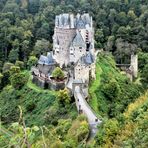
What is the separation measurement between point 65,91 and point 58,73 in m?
3.11

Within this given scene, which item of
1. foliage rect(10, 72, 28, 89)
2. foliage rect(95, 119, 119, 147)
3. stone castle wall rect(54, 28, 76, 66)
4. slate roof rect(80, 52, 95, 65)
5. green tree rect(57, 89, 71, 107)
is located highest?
stone castle wall rect(54, 28, 76, 66)

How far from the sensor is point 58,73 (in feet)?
116

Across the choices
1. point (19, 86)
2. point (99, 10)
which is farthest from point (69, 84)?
point (99, 10)

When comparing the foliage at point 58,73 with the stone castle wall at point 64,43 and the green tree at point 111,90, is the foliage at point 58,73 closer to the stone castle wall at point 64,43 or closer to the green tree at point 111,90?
the stone castle wall at point 64,43

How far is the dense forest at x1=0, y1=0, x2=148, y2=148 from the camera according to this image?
18.7 meters

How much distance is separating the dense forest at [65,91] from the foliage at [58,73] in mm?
1446

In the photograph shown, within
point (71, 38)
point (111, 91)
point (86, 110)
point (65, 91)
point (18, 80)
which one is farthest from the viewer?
point (18, 80)

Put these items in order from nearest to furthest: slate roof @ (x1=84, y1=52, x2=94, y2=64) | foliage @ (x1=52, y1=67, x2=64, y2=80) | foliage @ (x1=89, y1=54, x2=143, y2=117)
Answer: foliage @ (x1=89, y1=54, x2=143, y2=117), foliage @ (x1=52, y1=67, x2=64, y2=80), slate roof @ (x1=84, y1=52, x2=94, y2=64)

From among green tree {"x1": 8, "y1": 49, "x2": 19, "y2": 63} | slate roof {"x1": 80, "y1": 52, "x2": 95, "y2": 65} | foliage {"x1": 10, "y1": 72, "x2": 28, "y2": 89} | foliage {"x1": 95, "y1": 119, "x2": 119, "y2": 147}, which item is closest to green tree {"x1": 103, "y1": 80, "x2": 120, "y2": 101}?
slate roof {"x1": 80, "y1": 52, "x2": 95, "y2": 65}

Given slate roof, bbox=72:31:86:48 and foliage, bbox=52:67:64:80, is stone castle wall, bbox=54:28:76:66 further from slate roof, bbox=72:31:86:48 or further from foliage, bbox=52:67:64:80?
foliage, bbox=52:67:64:80

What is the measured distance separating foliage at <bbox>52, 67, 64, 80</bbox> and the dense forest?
1.45m

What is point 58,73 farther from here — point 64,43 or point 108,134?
point 108,134

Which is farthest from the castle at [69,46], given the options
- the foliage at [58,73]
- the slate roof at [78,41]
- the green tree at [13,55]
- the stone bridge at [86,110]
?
the green tree at [13,55]

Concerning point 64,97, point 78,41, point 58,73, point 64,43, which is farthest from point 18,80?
point 64,97
